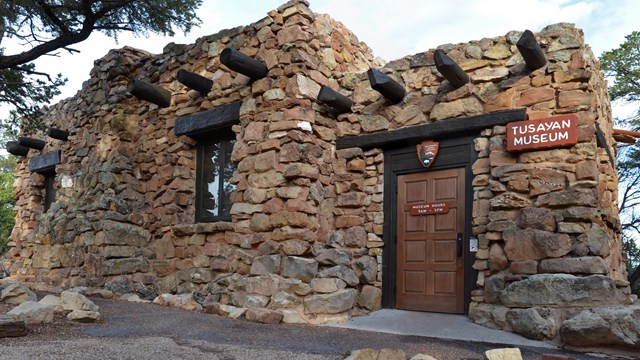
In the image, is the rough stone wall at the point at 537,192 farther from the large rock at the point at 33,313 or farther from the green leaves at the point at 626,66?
the green leaves at the point at 626,66

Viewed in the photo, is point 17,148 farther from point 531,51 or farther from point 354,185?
point 531,51

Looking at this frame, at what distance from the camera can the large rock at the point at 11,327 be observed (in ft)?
13.3

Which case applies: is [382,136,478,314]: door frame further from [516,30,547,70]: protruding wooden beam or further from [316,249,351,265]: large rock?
[516,30,547,70]: protruding wooden beam

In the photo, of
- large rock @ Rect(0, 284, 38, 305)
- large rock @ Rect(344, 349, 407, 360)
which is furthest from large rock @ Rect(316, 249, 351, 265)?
large rock @ Rect(0, 284, 38, 305)

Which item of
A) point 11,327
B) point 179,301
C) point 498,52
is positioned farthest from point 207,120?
point 11,327

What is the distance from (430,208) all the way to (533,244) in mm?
1301

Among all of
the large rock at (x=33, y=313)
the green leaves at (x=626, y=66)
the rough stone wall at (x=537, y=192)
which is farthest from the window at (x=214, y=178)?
the green leaves at (x=626, y=66)

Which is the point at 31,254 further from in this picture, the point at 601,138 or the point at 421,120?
the point at 601,138

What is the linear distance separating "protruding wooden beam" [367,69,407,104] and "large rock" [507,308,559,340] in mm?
2813

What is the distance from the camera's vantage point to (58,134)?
960 cm

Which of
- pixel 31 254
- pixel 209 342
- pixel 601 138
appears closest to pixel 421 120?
pixel 601 138

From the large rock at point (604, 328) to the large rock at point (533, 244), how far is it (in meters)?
0.71

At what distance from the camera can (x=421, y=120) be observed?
6.49 meters

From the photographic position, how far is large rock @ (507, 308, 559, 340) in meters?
4.93
